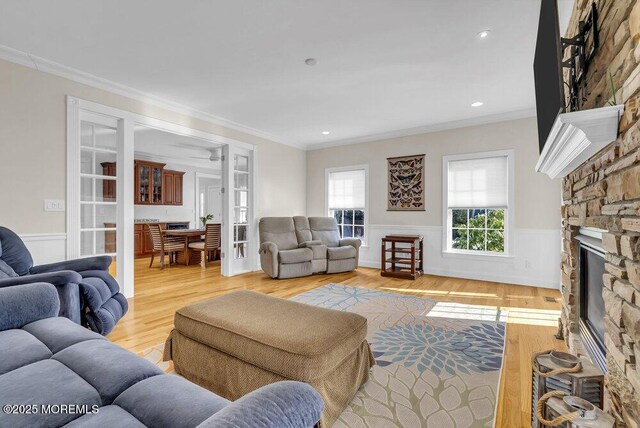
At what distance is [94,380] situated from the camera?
3.48 ft

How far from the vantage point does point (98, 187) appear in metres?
3.52

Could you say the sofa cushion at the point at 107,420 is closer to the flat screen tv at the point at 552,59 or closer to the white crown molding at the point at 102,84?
the flat screen tv at the point at 552,59

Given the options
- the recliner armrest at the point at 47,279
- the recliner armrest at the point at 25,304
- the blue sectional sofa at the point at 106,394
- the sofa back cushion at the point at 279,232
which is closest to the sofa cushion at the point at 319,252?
the sofa back cushion at the point at 279,232

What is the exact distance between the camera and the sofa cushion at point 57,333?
1.34m

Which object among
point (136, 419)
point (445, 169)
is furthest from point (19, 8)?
point (445, 169)

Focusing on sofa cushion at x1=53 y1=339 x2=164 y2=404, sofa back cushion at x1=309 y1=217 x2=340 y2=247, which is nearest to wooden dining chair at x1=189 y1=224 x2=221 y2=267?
Result: sofa back cushion at x1=309 y1=217 x2=340 y2=247

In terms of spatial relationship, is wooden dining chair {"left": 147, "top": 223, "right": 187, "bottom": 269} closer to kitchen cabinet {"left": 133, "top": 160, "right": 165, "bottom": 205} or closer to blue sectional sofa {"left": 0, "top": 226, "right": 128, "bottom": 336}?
kitchen cabinet {"left": 133, "top": 160, "right": 165, "bottom": 205}

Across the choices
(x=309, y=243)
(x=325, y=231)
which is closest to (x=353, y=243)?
(x=325, y=231)

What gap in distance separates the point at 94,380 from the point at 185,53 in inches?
112

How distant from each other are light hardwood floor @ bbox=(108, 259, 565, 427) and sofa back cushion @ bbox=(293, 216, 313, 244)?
90 centimetres

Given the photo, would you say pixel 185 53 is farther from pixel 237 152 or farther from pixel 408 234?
pixel 408 234

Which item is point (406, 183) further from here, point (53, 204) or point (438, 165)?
point (53, 204)

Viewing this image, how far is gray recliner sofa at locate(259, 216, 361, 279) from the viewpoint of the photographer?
192 inches

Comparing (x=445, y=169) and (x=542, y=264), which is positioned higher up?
(x=445, y=169)
